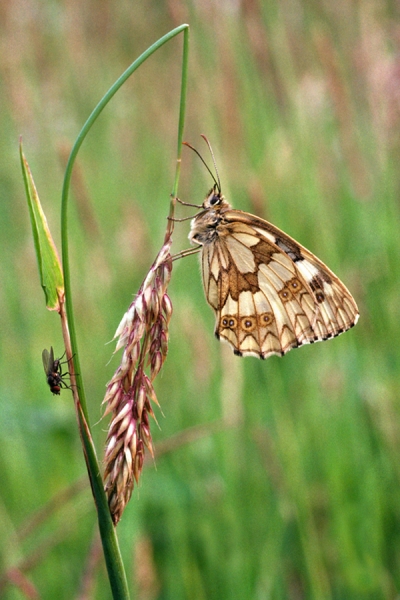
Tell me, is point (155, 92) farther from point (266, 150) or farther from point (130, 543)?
point (130, 543)

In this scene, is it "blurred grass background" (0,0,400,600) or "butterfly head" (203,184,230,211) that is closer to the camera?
"butterfly head" (203,184,230,211)

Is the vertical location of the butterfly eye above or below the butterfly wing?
above

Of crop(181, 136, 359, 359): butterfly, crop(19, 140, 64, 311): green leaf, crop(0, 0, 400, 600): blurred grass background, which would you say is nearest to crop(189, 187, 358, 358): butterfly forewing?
crop(181, 136, 359, 359): butterfly

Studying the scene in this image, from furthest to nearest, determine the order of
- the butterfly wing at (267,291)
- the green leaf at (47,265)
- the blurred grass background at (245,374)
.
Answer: the blurred grass background at (245,374) < the butterfly wing at (267,291) < the green leaf at (47,265)

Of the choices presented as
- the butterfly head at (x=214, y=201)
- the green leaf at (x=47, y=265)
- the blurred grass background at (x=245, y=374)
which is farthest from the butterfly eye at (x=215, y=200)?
the green leaf at (x=47, y=265)

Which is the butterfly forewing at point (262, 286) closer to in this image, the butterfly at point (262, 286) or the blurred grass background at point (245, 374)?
the butterfly at point (262, 286)

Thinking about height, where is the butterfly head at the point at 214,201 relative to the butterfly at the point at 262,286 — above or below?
above

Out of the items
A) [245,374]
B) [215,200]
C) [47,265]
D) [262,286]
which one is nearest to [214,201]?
[215,200]

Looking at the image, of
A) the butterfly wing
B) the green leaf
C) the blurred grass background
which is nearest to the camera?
the green leaf

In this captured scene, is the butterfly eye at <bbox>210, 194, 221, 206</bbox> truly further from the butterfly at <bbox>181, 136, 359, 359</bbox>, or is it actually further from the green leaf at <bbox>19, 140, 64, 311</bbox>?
the green leaf at <bbox>19, 140, 64, 311</bbox>

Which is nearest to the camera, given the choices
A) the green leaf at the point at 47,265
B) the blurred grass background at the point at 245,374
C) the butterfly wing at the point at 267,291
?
the green leaf at the point at 47,265
